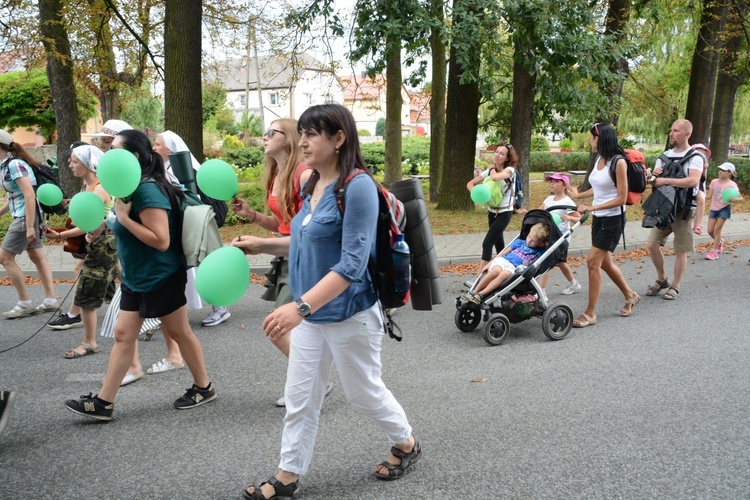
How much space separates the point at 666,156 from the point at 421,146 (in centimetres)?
3728

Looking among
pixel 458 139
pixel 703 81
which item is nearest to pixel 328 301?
pixel 458 139

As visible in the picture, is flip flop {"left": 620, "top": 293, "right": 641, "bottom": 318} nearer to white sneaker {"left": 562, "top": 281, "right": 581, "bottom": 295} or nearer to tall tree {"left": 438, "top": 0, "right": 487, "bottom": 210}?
white sneaker {"left": 562, "top": 281, "right": 581, "bottom": 295}

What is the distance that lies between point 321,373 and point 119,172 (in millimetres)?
1719

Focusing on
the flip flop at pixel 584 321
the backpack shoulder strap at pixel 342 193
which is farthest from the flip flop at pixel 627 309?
the backpack shoulder strap at pixel 342 193

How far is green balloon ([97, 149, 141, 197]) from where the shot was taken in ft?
12.5

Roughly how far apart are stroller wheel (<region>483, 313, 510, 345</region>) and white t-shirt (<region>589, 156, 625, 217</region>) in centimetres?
159

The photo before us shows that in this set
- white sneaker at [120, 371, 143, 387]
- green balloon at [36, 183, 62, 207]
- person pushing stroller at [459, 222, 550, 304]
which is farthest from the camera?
green balloon at [36, 183, 62, 207]

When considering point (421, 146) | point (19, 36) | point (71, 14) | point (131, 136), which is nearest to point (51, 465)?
point (131, 136)

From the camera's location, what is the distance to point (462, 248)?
11.5 m

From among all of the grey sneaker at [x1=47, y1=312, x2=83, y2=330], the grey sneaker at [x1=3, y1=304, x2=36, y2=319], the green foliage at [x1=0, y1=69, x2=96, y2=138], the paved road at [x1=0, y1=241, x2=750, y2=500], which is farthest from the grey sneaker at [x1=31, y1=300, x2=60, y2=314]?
the green foliage at [x1=0, y1=69, x2=96, y2=138]

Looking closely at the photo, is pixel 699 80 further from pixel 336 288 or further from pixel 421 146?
pixel 421 146

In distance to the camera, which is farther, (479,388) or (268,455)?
(479,388)

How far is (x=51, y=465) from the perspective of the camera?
12.2ft

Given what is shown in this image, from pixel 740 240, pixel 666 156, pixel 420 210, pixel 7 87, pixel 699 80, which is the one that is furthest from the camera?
pixel 7 87
